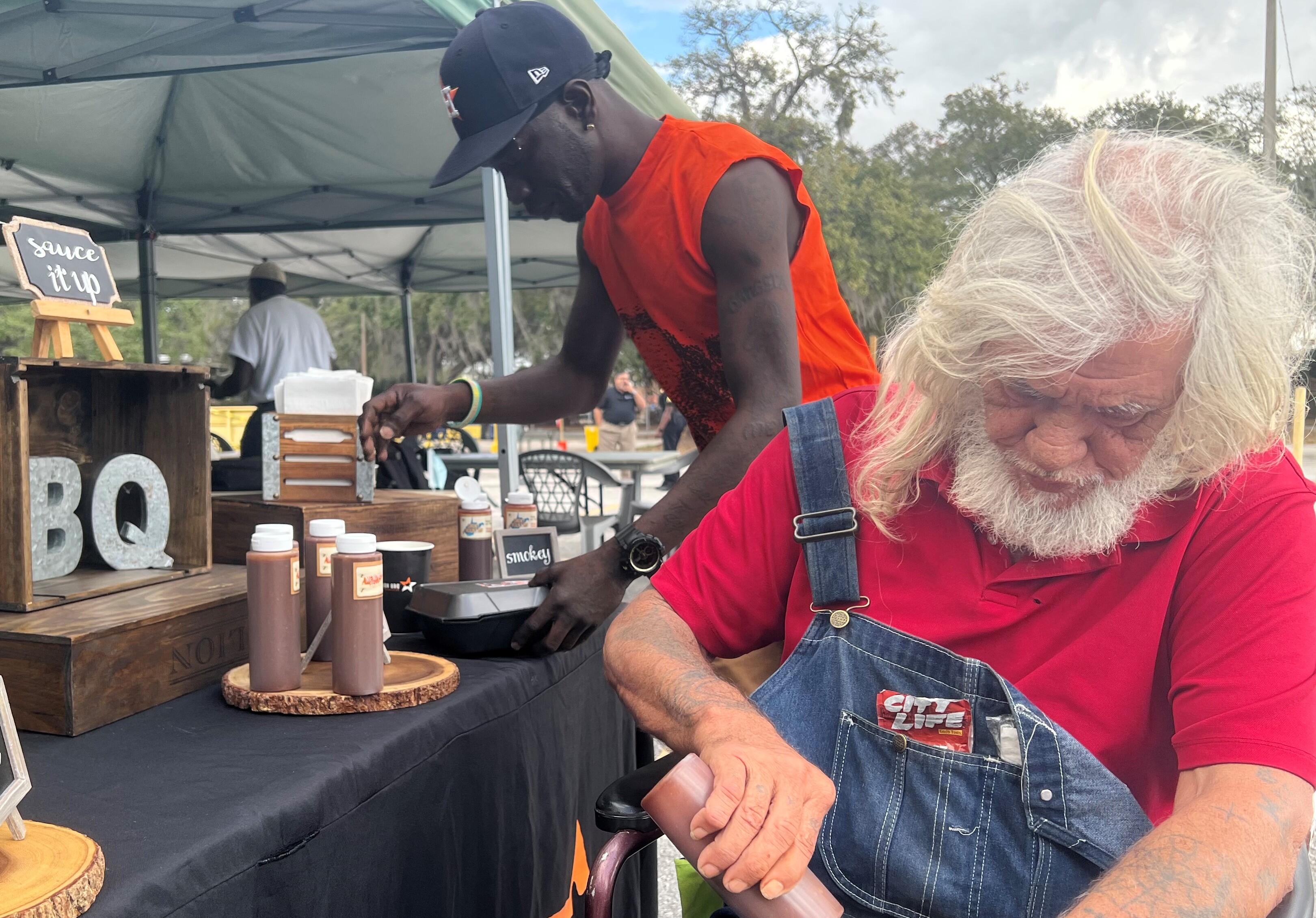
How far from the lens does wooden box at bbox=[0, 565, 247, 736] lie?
1180 mm

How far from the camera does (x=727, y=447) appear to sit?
5.68ft

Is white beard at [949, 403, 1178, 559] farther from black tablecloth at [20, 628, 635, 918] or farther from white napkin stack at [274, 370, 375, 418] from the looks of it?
white napkin stack at [274, 370, 375, 418]

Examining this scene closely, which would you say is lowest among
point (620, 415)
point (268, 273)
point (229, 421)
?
point (620, 415)

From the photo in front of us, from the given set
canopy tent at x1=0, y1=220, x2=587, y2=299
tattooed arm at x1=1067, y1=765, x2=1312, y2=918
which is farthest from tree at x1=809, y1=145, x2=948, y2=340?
tattooed arm at x1=1067, y1=765, x2=1312, y2=918

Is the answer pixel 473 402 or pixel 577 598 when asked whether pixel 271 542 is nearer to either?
pixel 577 598

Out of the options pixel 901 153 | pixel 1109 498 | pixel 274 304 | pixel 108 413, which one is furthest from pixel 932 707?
pixel 901 153

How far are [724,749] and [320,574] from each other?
71 centimetres

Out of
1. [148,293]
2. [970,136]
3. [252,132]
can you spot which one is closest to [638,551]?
[252,132]

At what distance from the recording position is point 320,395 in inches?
72.2

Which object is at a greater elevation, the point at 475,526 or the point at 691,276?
the point at 691,276

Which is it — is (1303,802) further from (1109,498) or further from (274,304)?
(274,304)

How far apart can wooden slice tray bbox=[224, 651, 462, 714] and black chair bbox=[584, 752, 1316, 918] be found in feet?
0.97

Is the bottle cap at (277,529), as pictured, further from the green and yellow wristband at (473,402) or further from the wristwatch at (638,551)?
the green and yellow wristband at (473,402)

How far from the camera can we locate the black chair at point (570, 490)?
5.82m
